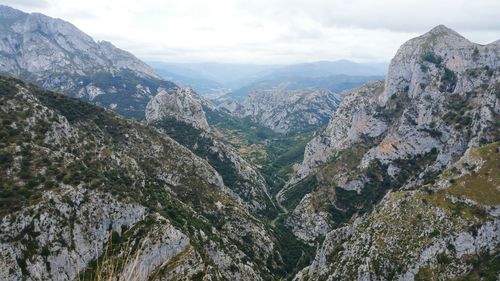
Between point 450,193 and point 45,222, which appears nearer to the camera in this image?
point 45,222

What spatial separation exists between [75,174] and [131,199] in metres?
20.0

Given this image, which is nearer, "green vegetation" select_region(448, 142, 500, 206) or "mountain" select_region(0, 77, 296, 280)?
"mountain" select_region(0, 77, 296, 280)

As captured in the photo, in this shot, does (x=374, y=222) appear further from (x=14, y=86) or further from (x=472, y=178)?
(x=14, y=86)

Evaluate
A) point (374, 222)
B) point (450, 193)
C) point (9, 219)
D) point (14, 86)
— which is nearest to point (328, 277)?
point (374, 222)

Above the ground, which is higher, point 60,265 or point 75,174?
A: point 75,174

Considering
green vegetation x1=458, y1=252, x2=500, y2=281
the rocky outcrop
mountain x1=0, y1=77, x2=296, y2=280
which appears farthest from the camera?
the rocky outcrop

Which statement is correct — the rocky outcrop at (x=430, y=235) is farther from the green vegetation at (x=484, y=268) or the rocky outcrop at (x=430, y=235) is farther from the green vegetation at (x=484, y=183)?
the green vegetation at (x=484, y=268)

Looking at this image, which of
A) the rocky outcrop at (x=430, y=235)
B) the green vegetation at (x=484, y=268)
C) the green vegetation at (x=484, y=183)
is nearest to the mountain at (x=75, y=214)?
the rocky outcrop at (x=430, y=235)

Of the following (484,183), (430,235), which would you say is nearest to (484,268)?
(430,235)

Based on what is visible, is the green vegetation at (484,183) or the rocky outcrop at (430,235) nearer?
the rocky outcrop at (430,235)

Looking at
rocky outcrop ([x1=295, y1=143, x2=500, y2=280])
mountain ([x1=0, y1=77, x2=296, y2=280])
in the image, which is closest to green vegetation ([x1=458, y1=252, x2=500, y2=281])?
rocky outcrop ([x1=295, y1=143, x2=500, y2=280])

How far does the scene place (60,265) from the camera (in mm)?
119562

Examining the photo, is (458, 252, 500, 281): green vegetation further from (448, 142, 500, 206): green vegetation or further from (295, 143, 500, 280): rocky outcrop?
(448, 142, 500, 206): green vegetation

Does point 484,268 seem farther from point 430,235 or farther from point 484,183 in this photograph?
point 484,183
